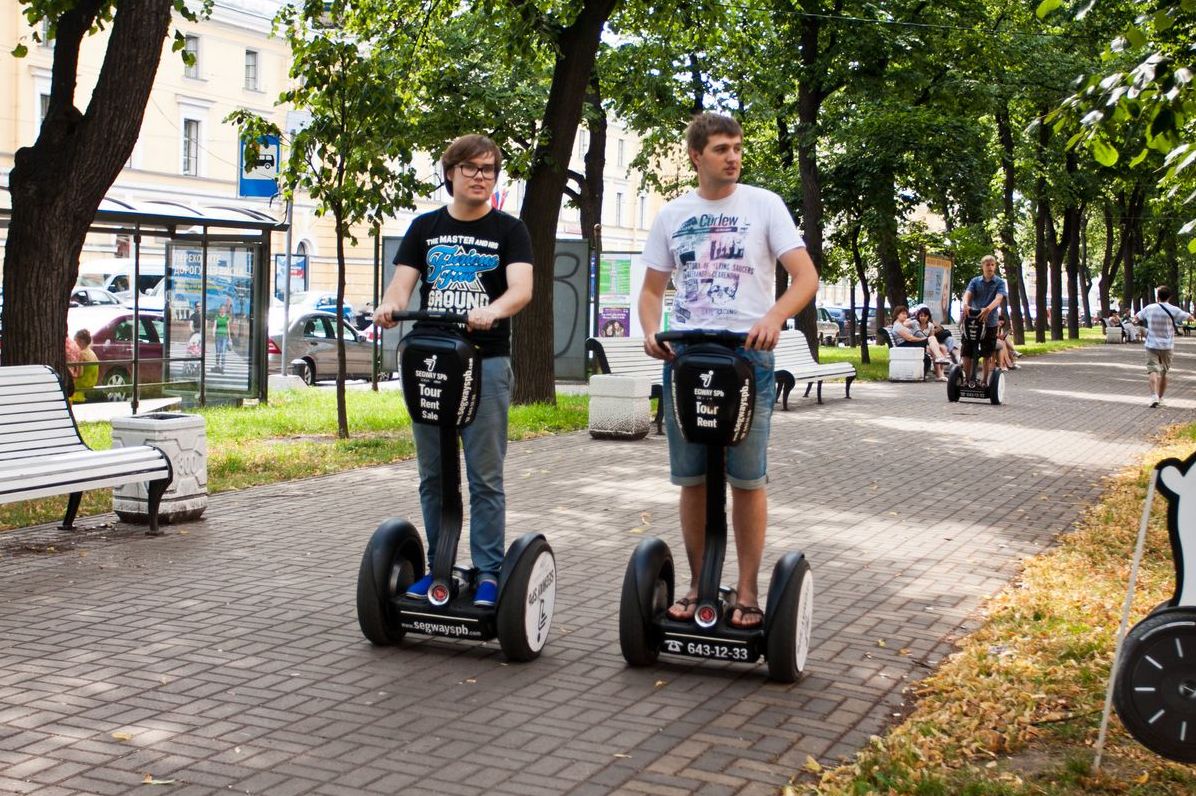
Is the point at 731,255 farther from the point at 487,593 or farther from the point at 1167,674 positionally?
the point at 1167,674

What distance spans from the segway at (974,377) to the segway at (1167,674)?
50.8ft

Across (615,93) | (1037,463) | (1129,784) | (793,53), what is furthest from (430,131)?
(1129,784)

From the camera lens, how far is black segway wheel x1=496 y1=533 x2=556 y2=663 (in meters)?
5.50

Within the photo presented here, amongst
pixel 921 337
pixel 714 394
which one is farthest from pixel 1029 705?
pixel 921 337

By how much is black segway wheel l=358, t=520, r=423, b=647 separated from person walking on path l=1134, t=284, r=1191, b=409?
16.5 m

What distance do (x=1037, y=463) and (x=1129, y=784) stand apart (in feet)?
29.9

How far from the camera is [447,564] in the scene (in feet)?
18.3

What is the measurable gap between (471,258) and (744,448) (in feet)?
4.35

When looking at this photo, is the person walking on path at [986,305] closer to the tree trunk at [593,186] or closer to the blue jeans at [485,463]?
the tree trunk at [593,186]

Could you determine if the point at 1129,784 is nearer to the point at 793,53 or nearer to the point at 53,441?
the point at 53,441

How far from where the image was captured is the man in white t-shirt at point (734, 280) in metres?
5.38

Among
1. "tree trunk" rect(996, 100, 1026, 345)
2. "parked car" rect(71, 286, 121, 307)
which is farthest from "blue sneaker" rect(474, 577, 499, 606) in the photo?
"tree trunk" rect(996, 100, 1026, 345)

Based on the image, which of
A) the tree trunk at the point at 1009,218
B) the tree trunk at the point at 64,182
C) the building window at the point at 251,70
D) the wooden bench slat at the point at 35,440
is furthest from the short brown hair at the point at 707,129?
the building window at the point at 251,70

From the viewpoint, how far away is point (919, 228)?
1264 inches
